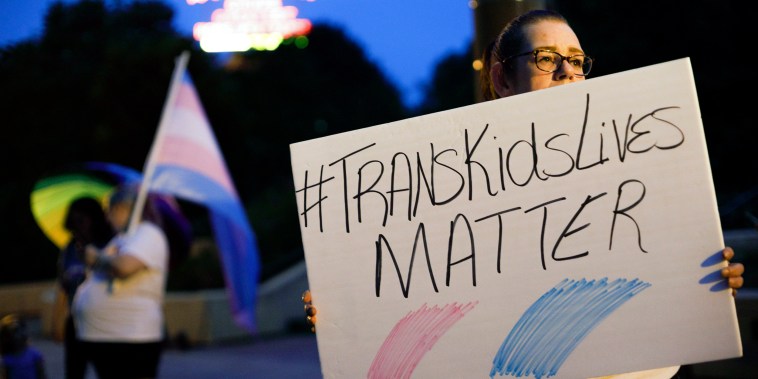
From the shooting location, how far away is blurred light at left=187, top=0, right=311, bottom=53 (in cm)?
2569

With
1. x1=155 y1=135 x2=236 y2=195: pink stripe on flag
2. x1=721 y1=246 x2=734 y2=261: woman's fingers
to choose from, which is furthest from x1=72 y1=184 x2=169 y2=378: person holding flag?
x1=721 y1=246 x2=734 y2=261: woman's fingers

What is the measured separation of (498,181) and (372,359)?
1.88 ft

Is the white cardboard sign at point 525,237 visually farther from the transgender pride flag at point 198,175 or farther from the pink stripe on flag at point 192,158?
the pink stripe on flag at point 192,158

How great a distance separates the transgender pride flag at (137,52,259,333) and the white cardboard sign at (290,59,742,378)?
167 inches

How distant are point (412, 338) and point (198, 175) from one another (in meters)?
4.98

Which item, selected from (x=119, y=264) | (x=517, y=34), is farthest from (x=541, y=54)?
(x=119, y=264)

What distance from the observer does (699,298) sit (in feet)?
7.38

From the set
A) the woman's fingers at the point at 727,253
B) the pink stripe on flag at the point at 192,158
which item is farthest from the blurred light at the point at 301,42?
the woman's fingers at the point at 727,253

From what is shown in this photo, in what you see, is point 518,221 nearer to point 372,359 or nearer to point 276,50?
point 372,359

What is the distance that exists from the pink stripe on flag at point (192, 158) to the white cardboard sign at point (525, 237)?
453cm

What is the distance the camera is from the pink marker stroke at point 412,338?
8.04 feet

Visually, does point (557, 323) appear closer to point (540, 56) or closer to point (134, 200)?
point (540, 56)

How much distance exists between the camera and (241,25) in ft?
85.2

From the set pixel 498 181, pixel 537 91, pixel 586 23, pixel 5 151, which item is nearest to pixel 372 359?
pixel 498 181
